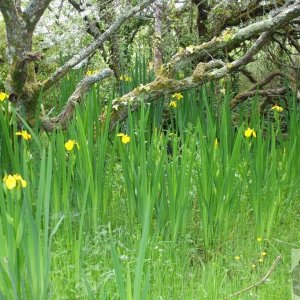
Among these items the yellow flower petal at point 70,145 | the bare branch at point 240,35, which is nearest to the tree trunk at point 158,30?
the bare branch at point 240,35

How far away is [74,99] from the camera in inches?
119

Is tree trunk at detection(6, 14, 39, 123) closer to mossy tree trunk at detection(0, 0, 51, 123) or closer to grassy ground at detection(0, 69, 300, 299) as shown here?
mossy tree trunk at detection(0, 0, 51, 123)

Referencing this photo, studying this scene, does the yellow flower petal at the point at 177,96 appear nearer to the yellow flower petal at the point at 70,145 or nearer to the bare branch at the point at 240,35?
the bare branch at the point at 240,35

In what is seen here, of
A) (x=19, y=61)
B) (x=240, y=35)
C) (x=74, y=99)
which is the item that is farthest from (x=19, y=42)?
(x=240, y=35)

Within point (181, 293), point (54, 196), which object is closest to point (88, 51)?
point (54, 196)

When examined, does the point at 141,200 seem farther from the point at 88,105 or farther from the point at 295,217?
the point at 295,217

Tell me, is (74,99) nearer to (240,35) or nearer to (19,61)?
(19,61)

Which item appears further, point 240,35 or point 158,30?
point 158,30

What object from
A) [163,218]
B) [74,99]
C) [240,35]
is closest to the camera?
[163,218]

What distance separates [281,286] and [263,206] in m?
0.53

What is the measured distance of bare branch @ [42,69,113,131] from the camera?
9.77 ft

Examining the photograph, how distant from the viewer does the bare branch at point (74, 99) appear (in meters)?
2.98

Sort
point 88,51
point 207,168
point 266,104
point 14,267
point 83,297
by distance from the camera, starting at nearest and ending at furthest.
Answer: point 14,267 → point 83,297 → point 207,168 → point 88,51 → point 266,104

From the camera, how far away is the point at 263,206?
8.05 ft
